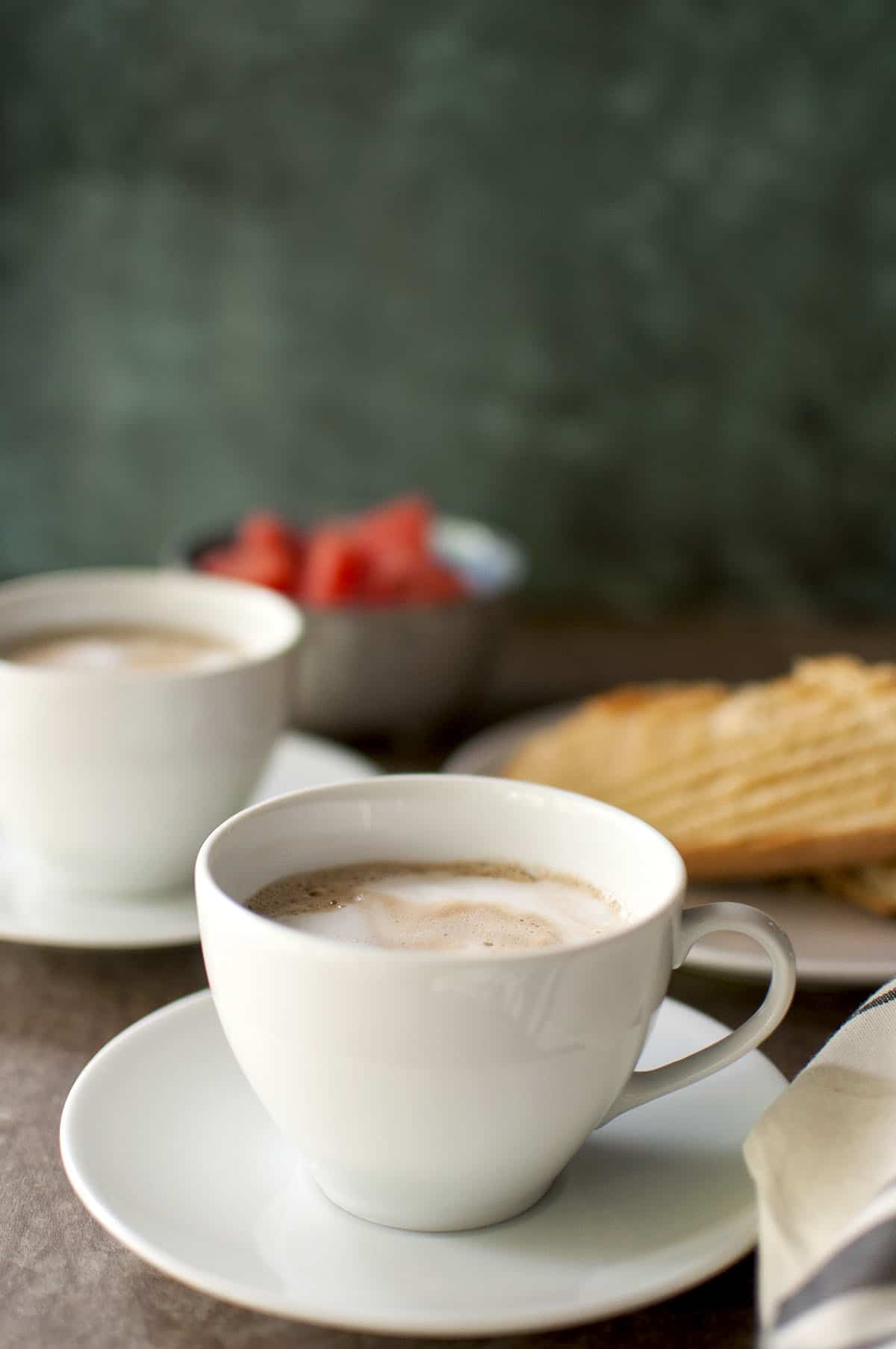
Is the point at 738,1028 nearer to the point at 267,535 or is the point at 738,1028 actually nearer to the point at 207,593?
the point at 207,593

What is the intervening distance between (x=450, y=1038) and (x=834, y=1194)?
0.14 meters

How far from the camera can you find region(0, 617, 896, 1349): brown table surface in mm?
521

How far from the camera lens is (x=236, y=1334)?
52 centimetres

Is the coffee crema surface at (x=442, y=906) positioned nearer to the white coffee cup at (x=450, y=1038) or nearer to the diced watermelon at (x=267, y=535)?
the white coffee cup at (x=450, y=1038)

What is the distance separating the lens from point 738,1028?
1.84 ft

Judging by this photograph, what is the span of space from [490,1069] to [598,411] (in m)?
1.12

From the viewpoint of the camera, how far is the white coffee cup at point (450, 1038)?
489mm

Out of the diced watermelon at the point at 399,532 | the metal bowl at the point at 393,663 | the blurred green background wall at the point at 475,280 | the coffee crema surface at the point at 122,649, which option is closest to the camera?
the coffee crema surface at the point at 122,649

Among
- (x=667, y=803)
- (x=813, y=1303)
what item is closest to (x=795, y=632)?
(x=667, y=803)

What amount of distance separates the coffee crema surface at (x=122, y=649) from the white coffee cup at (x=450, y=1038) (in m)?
0.36

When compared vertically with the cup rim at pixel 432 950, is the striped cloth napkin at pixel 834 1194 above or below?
below

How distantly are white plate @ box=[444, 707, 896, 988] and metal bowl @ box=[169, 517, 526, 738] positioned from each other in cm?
15

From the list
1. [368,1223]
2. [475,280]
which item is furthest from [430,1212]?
[475,280]

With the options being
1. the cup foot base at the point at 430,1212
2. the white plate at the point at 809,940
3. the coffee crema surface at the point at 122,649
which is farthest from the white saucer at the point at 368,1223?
Answer: the coffee crema surface at the point at 122,649
